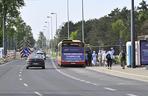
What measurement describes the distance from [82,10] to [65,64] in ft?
49.7

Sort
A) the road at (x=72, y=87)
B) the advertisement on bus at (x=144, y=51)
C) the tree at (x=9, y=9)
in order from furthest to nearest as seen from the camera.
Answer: the tree at (x=9, y=9) → the advertisement on bus at (x=144, y=51) → the road at (x=72, y=87)

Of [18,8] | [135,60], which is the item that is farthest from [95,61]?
[18,8]

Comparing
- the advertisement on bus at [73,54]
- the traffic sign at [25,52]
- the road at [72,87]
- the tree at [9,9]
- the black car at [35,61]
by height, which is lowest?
the road at [72,87]

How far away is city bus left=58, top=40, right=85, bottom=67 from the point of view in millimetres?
58125

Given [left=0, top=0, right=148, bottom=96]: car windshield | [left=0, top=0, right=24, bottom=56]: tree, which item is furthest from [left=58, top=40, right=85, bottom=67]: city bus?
[left=0, top=0, right=24, bottom=56]: tree

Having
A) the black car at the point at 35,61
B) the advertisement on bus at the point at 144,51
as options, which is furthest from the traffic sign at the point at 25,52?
the advertisement on bus at the point at 144,51

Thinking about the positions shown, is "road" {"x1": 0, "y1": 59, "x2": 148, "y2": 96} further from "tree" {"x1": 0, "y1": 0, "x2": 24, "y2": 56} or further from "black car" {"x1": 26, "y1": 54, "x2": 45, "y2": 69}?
"tree" {"x1": 0, "y1": 0, "x2": 24, "y2": 56}

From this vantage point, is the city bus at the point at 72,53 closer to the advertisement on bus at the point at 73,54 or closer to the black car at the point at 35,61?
the advertisement on bus at the point at 73,54

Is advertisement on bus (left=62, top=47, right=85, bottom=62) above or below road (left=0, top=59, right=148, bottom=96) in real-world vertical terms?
above

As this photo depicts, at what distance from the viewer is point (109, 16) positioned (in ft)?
476

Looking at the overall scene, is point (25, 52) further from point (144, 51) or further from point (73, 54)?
point (144, 51)

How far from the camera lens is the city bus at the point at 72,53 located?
58.1 m

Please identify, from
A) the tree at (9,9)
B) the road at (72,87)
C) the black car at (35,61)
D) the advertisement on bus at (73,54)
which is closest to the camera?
the road at (72,87)

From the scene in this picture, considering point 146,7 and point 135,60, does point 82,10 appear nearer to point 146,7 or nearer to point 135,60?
point 135,60
